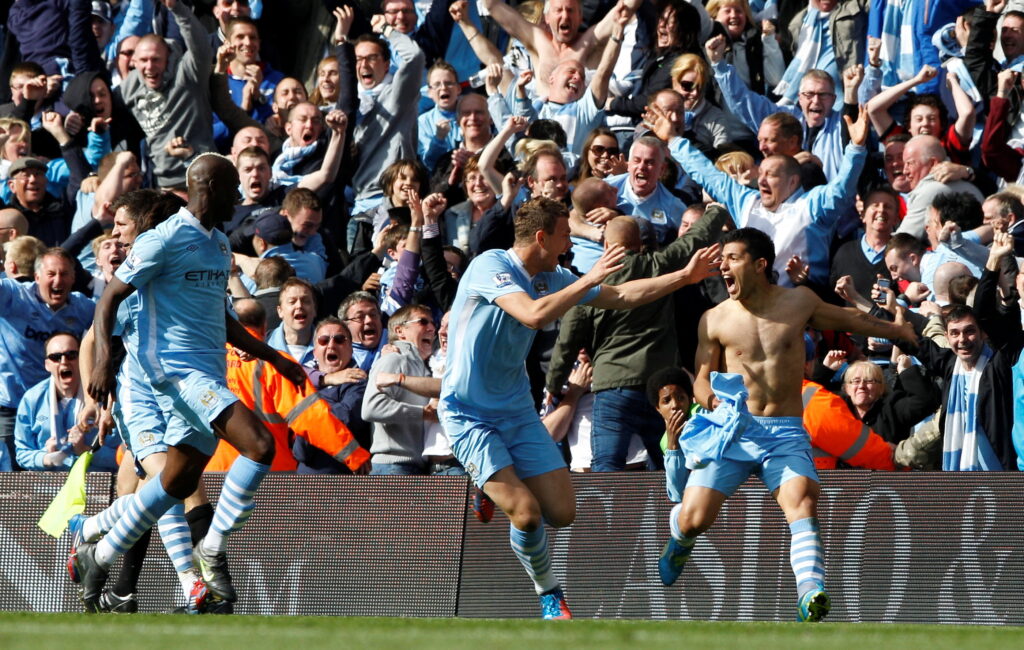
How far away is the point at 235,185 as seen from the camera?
29.4 feet

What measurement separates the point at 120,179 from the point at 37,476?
367 cm

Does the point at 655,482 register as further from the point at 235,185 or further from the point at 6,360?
the point at 6,360

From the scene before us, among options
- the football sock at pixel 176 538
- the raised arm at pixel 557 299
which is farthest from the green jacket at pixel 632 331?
the football sock at pixel 176 538

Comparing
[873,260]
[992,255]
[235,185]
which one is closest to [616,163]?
[873,260]

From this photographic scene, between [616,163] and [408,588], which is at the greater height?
[616,163]

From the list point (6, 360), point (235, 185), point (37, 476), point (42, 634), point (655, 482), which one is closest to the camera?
point (42, 634)

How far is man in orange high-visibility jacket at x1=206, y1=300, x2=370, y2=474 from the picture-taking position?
11.1 m

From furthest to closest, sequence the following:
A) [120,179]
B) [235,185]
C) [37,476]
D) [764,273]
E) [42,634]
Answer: [120,179] → [37,476] → [764,273] → [235,185] → [42,634]

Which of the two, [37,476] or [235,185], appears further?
[37,476]

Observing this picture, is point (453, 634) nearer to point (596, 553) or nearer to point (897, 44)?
point (596, 553)

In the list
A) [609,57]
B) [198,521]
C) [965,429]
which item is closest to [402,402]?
[198,521]

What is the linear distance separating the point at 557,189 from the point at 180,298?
409 cm

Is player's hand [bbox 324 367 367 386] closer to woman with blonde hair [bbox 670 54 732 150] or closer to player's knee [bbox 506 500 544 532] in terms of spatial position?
player's knee [bbox 506 500 544 532]

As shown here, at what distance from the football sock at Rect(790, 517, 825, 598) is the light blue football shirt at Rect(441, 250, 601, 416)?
1.63 metres
